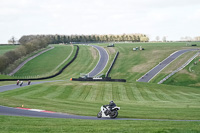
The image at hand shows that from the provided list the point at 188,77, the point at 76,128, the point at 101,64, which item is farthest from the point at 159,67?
the point at 76,128

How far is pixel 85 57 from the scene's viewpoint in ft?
445

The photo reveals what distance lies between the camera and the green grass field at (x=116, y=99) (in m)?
20.2

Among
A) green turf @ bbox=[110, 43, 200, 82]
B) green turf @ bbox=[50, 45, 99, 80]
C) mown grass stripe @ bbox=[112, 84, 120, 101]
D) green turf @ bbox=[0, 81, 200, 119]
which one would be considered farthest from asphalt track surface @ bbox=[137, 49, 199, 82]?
mown grass stripe @ bbox=[112, 84, 120, 101]

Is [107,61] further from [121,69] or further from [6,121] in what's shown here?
[6,121]

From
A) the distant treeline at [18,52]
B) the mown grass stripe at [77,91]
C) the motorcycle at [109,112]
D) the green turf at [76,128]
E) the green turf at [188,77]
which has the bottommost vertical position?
the green turf at [188,77]

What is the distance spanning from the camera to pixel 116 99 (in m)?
44.9

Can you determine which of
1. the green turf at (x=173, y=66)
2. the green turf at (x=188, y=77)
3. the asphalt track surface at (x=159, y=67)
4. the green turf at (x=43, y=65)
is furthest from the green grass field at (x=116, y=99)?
the green turf at (x=43, y=65)

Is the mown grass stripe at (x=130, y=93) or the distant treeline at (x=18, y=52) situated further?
the distant treeline at (x=18, y=52)

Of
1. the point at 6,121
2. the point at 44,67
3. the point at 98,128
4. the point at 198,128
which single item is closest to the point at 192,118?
the point at 198,128

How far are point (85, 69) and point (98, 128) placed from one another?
9519 cm

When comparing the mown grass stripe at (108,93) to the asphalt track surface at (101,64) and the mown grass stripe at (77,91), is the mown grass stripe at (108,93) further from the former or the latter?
the asphalt track surface at (101,64)

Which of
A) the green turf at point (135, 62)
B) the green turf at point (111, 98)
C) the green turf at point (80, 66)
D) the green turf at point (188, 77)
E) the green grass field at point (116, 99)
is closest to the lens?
the green grass field at point (116, 99)

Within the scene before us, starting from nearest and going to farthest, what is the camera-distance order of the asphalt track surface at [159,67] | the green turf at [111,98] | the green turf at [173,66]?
the green turf at [111,98] < the green turf at [173,66] < the asphalt track surface at [159,67]

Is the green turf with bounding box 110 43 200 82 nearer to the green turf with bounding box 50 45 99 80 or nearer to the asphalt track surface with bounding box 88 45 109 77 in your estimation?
the asphalt track surface with bounding box 88 45 109 77
